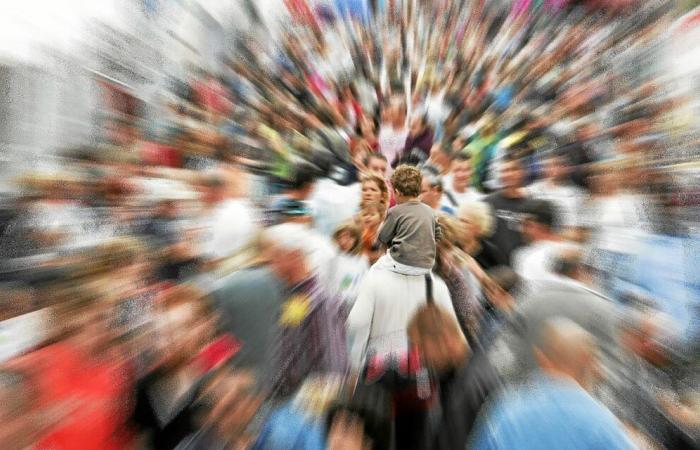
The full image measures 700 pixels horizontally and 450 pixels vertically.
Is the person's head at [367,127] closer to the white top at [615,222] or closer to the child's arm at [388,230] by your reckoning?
the child's arm at [388,230]

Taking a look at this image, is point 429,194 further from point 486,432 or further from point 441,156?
point 486,432

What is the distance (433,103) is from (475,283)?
0.41 metres

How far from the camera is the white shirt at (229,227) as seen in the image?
2.50 ft

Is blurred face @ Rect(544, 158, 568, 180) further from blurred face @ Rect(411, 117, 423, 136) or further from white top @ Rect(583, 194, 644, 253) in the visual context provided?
blurred face @ Rect(411, 117, 423, 136)

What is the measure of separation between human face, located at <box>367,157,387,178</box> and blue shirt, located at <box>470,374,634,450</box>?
0.52 m

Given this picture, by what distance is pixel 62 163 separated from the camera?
2.01 feet

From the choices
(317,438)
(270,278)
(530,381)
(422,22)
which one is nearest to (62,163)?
(270,278)

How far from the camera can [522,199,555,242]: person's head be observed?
31.2 inches

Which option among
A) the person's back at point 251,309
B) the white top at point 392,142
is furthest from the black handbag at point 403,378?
the white top at point 392,142

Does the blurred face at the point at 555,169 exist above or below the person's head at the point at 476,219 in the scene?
above

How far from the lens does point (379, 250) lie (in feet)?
2.91

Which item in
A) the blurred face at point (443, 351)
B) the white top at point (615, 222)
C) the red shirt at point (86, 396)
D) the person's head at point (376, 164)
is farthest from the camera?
the person's head at point (376, 164)

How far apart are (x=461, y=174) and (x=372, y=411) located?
53cm

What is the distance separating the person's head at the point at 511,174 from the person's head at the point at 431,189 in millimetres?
133
